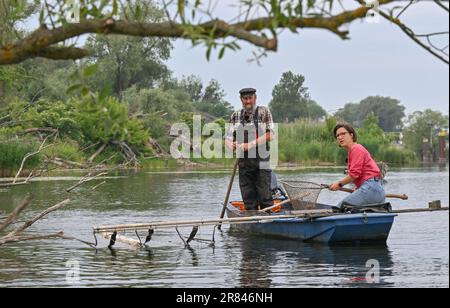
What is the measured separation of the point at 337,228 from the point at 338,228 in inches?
0.5

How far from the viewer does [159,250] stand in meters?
11.7

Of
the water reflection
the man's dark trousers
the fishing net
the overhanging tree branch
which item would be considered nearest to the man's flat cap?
the man's dark trousers

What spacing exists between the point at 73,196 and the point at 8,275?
11520 mm

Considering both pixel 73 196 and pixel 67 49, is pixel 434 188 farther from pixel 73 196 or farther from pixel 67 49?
pixel 67 49

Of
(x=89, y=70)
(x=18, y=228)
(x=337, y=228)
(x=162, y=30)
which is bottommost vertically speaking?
(x=337, y=228)

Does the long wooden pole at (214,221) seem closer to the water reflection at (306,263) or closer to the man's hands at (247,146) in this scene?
the water reflection at (306,263)

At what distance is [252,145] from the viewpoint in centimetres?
1139

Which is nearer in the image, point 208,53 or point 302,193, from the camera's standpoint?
point 208,53

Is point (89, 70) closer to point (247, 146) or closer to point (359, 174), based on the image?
point (359, 174)

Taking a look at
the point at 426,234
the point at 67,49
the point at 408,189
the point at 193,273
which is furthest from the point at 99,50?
the point at 67,49

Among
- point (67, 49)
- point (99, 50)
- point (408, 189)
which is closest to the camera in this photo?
point (67, 49)

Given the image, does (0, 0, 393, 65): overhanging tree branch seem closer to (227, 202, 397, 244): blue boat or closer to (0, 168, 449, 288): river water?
(0, 168, 449, 288): river water

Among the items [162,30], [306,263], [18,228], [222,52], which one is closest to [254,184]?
[306,263]

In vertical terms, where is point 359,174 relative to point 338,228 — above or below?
above
